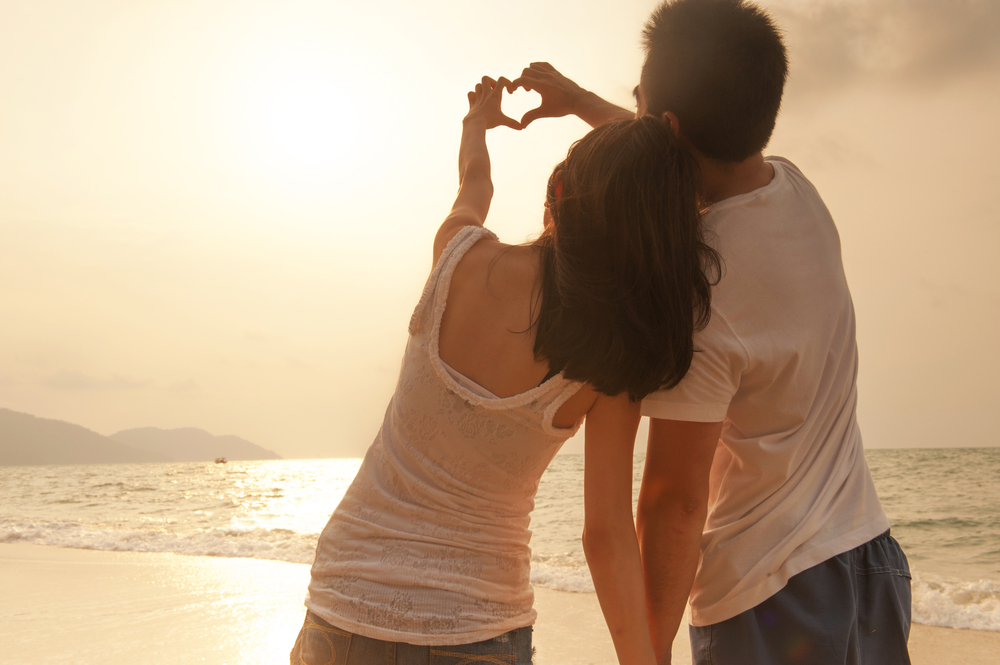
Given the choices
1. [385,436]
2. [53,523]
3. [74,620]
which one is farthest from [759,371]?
[53,523]

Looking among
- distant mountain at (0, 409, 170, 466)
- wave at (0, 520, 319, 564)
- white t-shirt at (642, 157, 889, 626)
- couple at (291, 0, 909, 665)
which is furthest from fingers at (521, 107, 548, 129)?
distant mountain at (0, 409, 170, 466)

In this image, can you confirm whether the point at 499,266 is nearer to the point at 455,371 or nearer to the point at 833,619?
the point at 455,371

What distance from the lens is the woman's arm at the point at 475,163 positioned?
1136 millimetres

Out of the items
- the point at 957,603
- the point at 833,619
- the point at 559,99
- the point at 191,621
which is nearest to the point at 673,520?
the point at 833,619

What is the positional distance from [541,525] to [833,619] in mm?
9789

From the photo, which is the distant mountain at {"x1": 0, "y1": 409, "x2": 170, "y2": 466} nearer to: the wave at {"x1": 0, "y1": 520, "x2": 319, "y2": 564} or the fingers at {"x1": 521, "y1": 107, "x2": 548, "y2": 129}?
the wave at {"x1": 0, "y1": 520, "x2": 319, "y2": 564}

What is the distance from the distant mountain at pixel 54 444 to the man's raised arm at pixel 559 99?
114342 mm

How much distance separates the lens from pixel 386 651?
89cm

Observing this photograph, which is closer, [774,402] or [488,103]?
[774,402]

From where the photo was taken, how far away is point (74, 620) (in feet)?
15.7

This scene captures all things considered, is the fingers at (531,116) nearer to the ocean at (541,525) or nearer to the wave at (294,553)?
the wave at (294,553)

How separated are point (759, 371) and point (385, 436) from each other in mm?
675

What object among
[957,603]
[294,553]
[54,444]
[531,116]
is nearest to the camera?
[531,116]

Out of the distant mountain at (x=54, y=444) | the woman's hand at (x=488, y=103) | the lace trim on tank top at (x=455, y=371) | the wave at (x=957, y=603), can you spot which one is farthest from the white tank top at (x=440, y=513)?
the distant mountain at (x=54, y=444)
